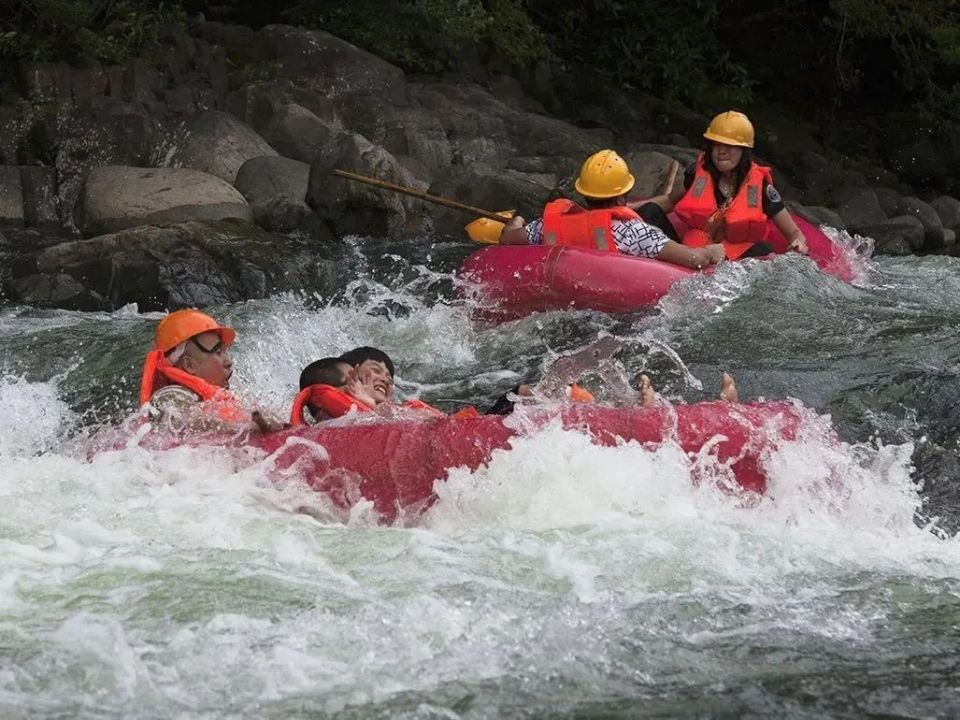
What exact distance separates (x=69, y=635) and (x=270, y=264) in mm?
6305

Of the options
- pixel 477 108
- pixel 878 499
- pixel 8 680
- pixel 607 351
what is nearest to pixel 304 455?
pixel 8 680

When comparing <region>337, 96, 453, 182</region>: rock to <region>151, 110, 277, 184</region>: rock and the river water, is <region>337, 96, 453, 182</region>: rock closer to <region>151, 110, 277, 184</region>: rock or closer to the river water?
<region>151, 110, 277, 184</region>: rock

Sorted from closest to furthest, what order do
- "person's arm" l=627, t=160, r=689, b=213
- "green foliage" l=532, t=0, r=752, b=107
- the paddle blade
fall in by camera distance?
1. "person's arm" l=627, t=160, r=689, b=213
2. the paddle blade
3. "green foliage" l=532, t=0, r=752, b=107

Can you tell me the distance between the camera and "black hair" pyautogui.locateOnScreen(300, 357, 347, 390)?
206 inches

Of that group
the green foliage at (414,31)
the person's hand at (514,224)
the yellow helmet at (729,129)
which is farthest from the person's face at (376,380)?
the green foliage at (414,31)

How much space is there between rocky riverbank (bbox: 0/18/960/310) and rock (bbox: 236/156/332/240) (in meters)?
0.02

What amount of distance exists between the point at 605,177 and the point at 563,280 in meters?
0.66

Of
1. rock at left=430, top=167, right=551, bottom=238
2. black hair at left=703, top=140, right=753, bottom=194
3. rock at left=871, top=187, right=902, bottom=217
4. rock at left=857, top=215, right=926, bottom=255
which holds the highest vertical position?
black hair at left=703, top=140, right=753, bottom=194

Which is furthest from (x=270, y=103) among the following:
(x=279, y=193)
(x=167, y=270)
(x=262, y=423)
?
(x=262, y=423)

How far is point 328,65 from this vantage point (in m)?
14.7

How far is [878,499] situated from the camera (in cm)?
484

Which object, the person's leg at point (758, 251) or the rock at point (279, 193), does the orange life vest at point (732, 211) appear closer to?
the person's leg at point (758, 251)

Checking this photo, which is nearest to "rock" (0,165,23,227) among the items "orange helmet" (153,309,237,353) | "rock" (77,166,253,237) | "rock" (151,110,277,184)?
"rock" (77,166,253,237)

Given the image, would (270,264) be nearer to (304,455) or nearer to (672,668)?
(304,455)
